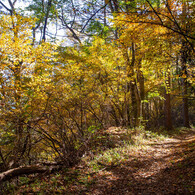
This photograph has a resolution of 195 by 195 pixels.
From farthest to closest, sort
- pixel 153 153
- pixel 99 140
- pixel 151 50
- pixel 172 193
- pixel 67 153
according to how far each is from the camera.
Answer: pixel 99 140 < pixel 153 153 < pixel 67 153 < pixel 151 50 < pixel 172 193

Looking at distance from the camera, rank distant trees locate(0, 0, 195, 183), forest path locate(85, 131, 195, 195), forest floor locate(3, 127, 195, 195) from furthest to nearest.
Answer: distant trees locate(0, 0, 195, 183)
forest floor locate(3, 127, 195, 195)
forest path locate(85, 131, 195, 195)

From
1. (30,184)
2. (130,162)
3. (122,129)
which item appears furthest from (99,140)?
(30,184)

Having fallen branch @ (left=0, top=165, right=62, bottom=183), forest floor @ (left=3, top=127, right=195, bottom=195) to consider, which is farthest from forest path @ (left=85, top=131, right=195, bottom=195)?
fallen branch @ (left=0, top=165, right=62, bottom=183)

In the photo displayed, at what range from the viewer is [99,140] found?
21.7 ft

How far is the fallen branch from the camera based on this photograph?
331cm

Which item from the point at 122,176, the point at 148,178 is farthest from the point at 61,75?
the point at 148,178

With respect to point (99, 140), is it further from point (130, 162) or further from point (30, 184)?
point (30, 184)

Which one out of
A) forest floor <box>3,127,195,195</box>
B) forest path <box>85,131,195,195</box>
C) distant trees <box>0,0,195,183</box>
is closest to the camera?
forest path <box>85,131,195,195</box>

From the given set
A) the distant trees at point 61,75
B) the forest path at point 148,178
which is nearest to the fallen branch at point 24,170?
the distant trees at point 61,75

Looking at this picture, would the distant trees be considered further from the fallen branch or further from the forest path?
the forest path

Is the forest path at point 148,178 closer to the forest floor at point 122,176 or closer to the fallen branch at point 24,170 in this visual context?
the forest floor at point 122,176

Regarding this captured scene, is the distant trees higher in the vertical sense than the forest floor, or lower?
higher

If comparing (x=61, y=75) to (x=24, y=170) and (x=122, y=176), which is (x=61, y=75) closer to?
(x=24, y=170)

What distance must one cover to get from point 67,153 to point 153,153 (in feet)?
10.1
